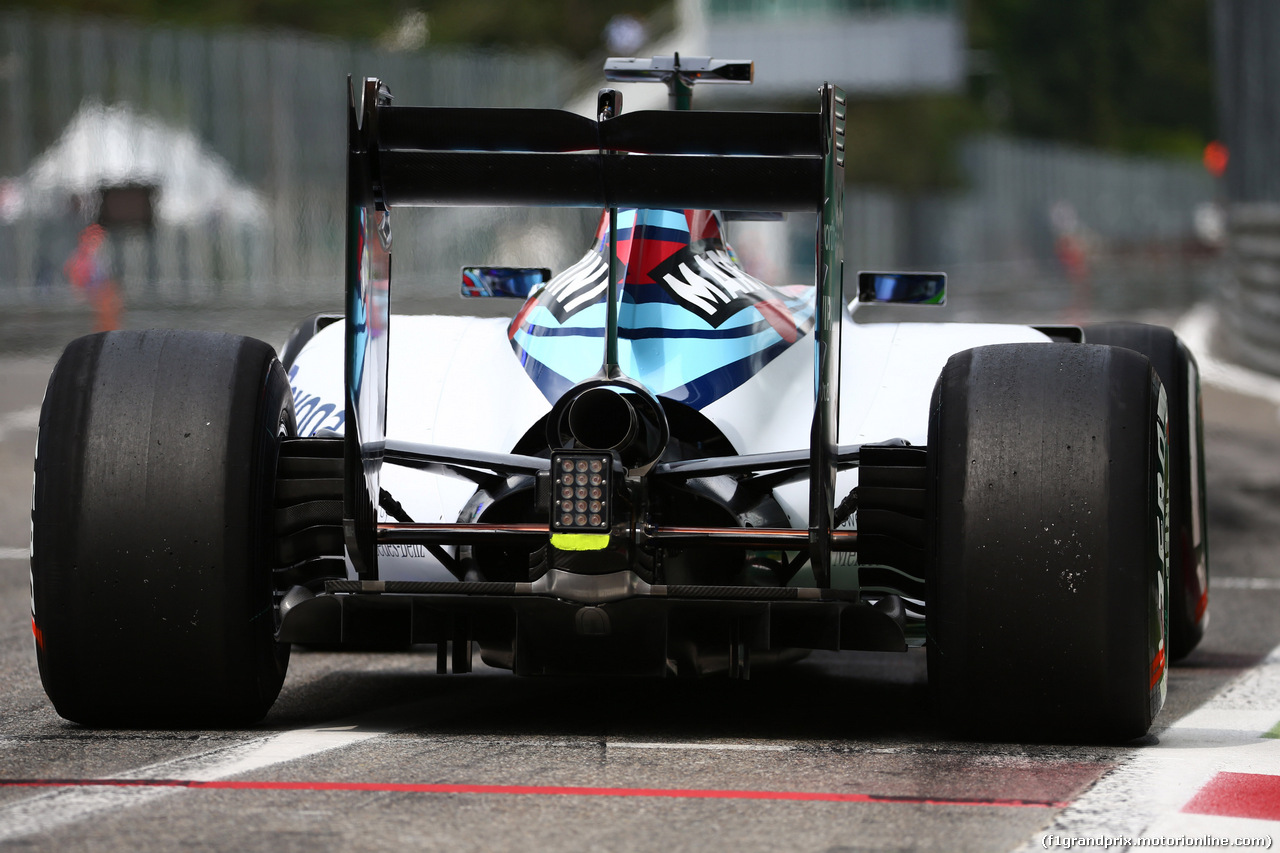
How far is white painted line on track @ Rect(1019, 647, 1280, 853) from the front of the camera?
163 inches

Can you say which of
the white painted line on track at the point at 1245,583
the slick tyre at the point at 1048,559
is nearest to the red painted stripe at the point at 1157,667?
the slick tyre at the point at 1048,559

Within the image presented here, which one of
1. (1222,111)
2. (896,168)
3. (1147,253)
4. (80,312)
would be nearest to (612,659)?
(80,312)

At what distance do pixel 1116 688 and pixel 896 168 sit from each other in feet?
194

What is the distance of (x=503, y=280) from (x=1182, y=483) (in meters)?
2.48

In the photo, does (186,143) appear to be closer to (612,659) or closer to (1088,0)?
(612,659)

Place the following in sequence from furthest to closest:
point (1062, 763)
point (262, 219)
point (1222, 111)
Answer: point (262, 219)
point (1222, 111)
point (1062, 763)

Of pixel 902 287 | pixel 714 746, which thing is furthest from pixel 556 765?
pixel 902 287

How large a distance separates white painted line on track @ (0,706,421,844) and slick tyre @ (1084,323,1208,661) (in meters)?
2.83

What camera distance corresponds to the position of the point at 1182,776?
477 cm

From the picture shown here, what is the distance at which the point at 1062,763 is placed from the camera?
16.1 ft

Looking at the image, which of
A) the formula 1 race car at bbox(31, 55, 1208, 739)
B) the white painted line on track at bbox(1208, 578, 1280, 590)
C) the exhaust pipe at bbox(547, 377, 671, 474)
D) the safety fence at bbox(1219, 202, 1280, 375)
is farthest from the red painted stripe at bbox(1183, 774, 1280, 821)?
the safety fence at bbox(1219, 202, 1280, 375)

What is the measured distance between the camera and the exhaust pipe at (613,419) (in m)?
5.37

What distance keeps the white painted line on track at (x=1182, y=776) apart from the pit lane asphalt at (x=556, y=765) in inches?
2.6

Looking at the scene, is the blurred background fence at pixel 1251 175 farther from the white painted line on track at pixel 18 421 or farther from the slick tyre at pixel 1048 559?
the slick tyre at pixel 1048 559
